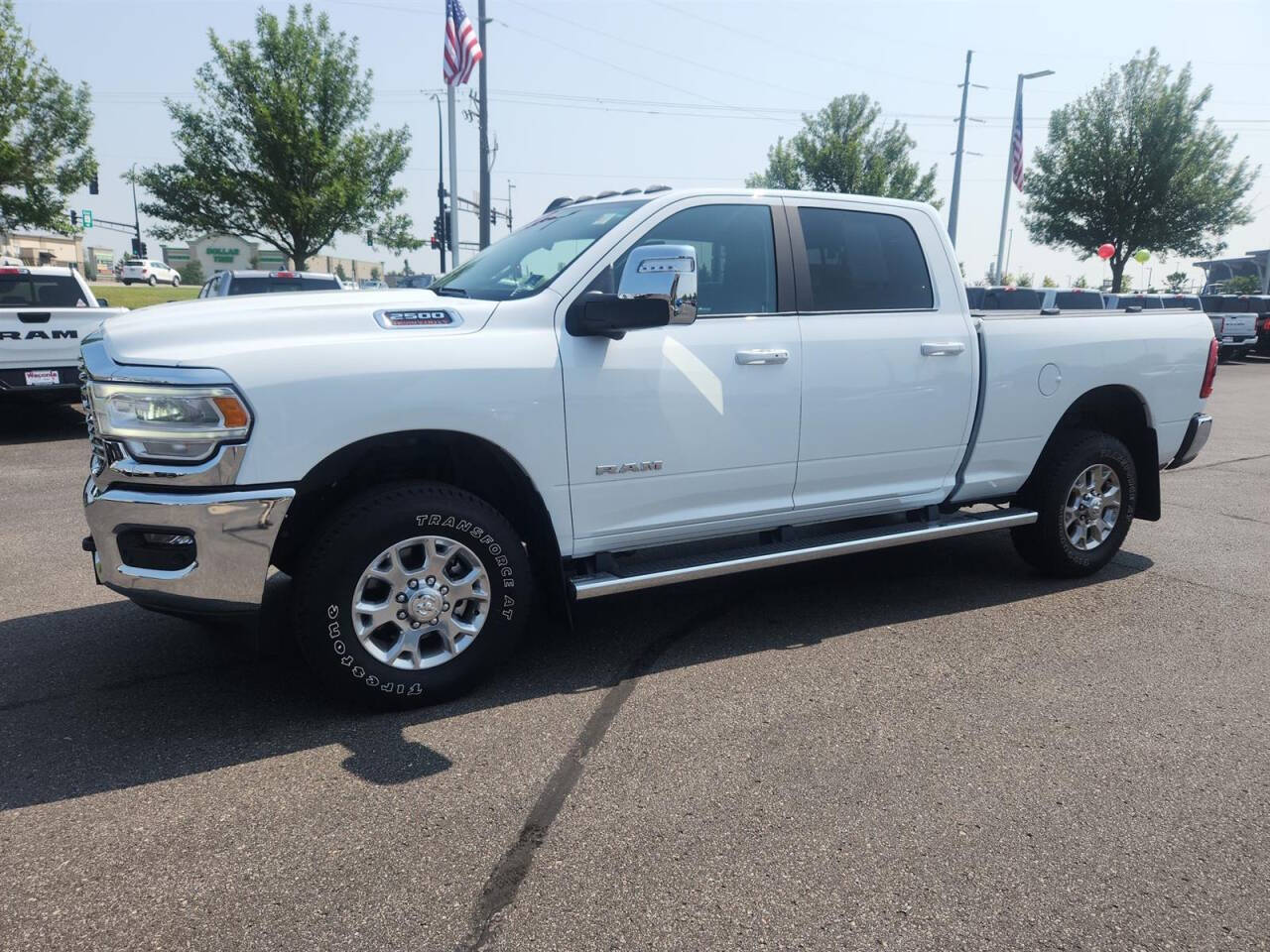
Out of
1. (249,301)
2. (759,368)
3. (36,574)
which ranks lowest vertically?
(36,574)

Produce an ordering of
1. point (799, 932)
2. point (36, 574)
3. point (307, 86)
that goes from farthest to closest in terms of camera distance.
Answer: point (307, 86) → point (36, 574) → point (799, 932)

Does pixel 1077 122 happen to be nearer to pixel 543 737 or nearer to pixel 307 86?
pixel 307 86

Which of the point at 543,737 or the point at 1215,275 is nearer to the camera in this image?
the point at 543,737

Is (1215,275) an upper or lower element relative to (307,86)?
lower

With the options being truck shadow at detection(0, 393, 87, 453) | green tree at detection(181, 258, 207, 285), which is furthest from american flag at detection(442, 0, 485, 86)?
green tree at detection(181, 258, 207, 285)

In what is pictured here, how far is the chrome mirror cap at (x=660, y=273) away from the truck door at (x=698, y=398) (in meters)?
0.32

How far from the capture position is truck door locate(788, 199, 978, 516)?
14.1 ft

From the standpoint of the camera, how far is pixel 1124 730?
3457 mm

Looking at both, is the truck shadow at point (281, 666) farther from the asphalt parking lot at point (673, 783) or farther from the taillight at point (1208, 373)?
the taillight at point (1208, 373)

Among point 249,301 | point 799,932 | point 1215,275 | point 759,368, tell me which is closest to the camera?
point 799,932

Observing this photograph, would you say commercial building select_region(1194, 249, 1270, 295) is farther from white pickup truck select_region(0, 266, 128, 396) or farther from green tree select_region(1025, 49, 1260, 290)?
white pickup truck select_region(0, 266, 128, 396)

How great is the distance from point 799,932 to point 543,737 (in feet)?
4.24

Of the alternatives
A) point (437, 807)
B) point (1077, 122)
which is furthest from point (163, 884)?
point (1077, 122)

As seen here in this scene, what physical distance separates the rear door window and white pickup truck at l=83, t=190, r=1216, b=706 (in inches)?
0.6
